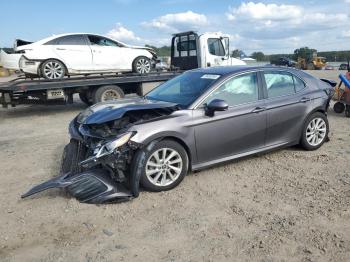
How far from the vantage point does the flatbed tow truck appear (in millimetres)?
10430

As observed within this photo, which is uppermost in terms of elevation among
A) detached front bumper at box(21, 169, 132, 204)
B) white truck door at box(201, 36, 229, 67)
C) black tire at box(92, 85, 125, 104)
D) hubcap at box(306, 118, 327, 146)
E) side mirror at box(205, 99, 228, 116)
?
white truck door at box(201, 36, 229, 67)

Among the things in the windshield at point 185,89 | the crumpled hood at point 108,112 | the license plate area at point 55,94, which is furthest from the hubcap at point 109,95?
the crumpled hood at point 108,112

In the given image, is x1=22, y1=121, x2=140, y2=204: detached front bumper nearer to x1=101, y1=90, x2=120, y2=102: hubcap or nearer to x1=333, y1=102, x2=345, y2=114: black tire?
x1=101, y1=90, x2=120, y2=102: hubcap

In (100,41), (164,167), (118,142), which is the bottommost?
(164,167)

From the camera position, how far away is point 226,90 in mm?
5324

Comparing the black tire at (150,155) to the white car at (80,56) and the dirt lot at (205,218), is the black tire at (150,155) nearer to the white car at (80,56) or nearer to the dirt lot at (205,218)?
the dirt lot at (205,218)

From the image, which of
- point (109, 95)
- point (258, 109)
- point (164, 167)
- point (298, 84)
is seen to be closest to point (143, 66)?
point (109, 95)

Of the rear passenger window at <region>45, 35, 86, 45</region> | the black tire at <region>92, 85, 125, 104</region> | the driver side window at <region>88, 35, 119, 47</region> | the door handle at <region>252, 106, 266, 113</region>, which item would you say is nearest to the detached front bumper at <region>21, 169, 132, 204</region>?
the door handle at <region>252, 106, 266, 113</region>

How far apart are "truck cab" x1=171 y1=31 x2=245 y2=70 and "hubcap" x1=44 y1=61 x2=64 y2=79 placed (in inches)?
197

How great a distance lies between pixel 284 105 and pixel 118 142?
9.06 ft

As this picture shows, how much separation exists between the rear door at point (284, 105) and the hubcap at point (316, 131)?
0.25 metres

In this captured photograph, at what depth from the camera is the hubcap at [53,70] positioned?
11.1 m

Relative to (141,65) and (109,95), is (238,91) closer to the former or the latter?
(109,95)

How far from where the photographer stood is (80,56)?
461 inches
